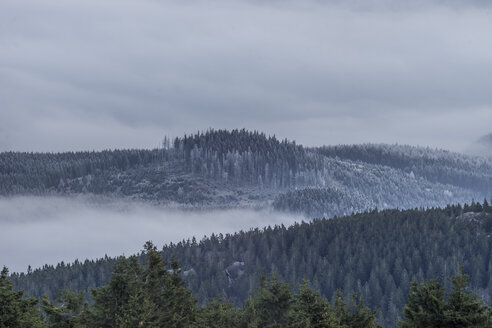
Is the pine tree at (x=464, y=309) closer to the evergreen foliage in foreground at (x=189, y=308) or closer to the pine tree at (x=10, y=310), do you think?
the evergreen foliage in foreground at (x=189, y=308)

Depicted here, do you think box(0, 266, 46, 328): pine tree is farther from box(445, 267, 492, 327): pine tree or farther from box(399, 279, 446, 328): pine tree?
box(445, 267, 492, 327): pine tree

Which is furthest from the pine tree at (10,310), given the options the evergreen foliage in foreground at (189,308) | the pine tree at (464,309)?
the pine tree at (464,309)

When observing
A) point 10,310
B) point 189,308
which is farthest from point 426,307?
point 189,308

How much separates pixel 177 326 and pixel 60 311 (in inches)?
412

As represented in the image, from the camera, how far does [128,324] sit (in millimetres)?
51688

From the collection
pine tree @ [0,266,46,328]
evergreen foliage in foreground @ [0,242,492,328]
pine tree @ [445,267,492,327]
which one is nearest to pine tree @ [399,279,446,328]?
evergreen foliage in foreground @ [0,242,492,328]

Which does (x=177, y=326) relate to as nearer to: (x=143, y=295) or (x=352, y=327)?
(x=143, y=295)

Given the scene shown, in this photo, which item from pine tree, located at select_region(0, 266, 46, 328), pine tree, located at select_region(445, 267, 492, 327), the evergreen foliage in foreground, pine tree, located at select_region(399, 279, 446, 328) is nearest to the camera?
pine tree, located at select_region(445, 267, 492, 327)

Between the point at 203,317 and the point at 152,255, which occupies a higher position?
the point at 152,255

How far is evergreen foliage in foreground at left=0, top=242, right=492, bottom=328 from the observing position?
38312mm

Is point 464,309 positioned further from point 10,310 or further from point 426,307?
point 10,310

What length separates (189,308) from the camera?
2655 inches

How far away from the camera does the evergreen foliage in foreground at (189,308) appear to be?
38.3 m

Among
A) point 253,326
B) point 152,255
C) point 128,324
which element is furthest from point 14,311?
point 253,326
